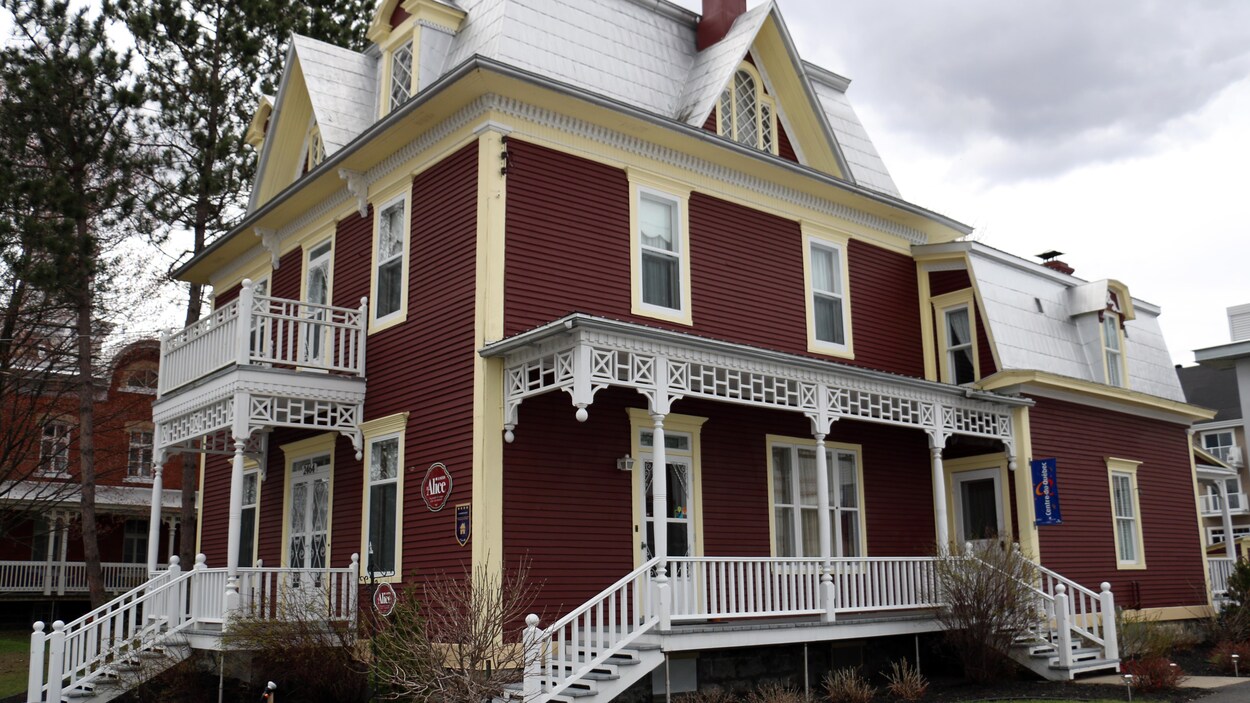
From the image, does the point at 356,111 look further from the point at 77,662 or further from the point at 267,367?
the point at 77,662

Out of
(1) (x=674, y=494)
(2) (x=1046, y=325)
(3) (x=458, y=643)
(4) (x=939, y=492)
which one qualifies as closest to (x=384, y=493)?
(1) (x=674, y=494)

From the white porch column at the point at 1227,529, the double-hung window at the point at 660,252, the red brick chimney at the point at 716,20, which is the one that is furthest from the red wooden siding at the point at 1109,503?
the red brick chimney at the point at 716,20

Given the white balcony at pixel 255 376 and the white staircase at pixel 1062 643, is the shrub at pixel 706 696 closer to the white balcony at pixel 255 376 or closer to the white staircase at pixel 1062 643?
the white staircase at pixel 1062 643

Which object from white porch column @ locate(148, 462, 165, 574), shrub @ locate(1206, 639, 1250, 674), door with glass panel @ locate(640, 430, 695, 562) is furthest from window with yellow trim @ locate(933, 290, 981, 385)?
white porch column @ locate(148, 462, 165, 574)

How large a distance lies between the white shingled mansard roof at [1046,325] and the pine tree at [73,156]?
18.4m

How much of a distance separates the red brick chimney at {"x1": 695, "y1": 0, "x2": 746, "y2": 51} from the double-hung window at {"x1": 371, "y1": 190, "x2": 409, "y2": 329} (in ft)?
21.5

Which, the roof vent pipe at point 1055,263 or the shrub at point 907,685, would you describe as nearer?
the shrub at point 907,685

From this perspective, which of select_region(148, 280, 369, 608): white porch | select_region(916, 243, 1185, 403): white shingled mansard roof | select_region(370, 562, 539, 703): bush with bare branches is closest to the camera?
select_region(370, 562, 539, 703): bush with bare branches

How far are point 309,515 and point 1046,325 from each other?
14201 millimetres

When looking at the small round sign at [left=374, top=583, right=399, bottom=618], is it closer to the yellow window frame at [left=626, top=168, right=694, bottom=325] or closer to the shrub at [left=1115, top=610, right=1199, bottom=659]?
the yellow window frame at [left=626, top=168, right=694, bottom=325]

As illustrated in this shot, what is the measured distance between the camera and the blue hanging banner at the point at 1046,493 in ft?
60.7

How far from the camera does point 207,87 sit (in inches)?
1095

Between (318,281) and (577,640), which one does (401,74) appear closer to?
(318,281)

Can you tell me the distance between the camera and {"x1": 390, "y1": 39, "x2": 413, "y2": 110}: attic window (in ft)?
58.2
